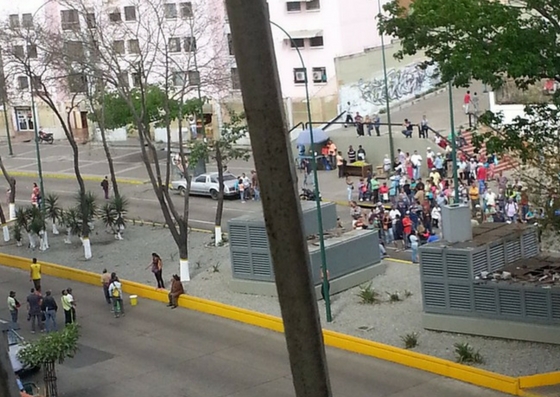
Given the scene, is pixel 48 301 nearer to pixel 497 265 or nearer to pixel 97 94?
pixel 497 265

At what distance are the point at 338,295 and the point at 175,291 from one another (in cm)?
431

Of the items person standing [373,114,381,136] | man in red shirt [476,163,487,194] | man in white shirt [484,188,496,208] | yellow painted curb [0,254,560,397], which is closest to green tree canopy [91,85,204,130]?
person standing [373,114,381,136]

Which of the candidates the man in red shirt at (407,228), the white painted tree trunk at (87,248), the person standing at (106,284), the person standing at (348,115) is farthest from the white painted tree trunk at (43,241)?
the person standing at (348,115)

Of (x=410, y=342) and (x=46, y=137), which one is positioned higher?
(x=46, y=137)

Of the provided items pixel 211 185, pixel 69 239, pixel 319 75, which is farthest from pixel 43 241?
pixel 319 75

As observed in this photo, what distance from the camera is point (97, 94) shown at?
40.3 meters

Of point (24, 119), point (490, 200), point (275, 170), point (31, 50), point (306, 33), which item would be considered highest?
point (306, 33)

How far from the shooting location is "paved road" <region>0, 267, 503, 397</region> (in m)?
21.0

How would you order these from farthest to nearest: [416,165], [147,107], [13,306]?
[147,107] → [416,165] → [13,306]

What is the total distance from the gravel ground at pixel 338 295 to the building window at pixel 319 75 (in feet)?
64.4

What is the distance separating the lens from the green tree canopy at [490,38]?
17.6 meters

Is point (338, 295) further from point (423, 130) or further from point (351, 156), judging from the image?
point (423, 130)

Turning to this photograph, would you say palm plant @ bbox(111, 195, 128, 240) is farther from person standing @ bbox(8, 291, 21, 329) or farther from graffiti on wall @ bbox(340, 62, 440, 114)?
graffiti on wall @ bbox(340, 62, 440, 114)

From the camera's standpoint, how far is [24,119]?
6925cm
